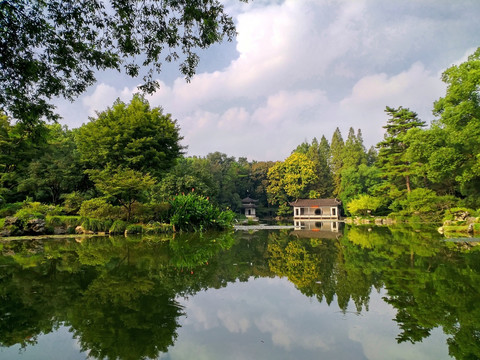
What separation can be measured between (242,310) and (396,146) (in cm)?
2667

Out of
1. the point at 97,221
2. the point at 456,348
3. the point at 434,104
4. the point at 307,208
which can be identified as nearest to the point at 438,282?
the point at 456,348

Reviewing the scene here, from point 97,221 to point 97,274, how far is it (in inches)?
378

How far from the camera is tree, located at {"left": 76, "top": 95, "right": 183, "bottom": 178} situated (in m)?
17.2

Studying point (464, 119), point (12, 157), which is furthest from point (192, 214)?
point (464, 119)

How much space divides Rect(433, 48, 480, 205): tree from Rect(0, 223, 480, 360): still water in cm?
1314

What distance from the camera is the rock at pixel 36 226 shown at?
12245 mm

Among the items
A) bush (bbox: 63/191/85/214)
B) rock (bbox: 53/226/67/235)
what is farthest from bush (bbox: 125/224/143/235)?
bush (bbox: 63/191/85/214)

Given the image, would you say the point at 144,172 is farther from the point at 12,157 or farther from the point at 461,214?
the point at 461,214

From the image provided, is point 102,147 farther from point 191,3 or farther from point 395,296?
point 395,296

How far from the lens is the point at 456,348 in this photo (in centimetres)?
226

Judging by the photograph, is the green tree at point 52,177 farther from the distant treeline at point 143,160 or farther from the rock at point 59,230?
the rock at point 59,230

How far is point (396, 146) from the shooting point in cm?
2548

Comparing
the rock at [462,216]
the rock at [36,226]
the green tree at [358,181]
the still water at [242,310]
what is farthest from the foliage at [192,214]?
the green tree at [358,181]

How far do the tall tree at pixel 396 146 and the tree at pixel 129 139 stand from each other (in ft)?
61.4
